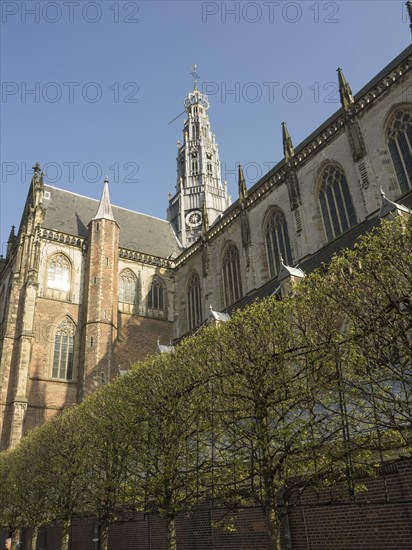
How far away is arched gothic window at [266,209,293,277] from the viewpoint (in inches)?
957

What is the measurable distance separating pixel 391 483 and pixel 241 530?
15.8 ft

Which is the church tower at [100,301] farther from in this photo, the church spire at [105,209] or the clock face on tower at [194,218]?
the clock face on tower at [194,218]

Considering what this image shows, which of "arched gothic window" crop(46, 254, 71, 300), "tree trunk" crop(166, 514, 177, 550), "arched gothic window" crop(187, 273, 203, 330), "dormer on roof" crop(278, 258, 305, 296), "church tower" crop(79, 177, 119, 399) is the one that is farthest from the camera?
"arched gothic window" crop(187, 273, 203, 330)

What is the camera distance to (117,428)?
13.9m

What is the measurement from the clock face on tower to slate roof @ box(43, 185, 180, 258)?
134 inches

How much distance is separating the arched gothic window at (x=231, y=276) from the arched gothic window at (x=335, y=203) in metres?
7.10

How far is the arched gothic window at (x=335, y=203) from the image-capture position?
21109mm

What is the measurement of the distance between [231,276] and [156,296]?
788cm

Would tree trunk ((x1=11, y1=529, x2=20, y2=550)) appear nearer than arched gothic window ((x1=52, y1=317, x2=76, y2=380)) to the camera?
Yes

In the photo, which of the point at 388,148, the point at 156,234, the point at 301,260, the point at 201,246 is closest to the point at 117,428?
the point at 301,260

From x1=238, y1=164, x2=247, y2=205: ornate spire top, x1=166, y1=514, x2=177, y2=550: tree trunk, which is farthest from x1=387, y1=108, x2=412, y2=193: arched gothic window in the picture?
x1=166, y1=514, x2=177, y2=550: tree trunk

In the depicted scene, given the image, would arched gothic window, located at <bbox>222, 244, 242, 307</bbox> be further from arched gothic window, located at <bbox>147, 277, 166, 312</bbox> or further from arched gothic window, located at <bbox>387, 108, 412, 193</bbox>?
arched gothic window, located at <bbox>387, 108, 412, 193</bbox>

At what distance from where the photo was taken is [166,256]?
3734 centimetres

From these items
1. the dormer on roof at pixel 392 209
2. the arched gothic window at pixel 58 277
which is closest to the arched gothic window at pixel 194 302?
the arched gothic window at pixel 58 277
